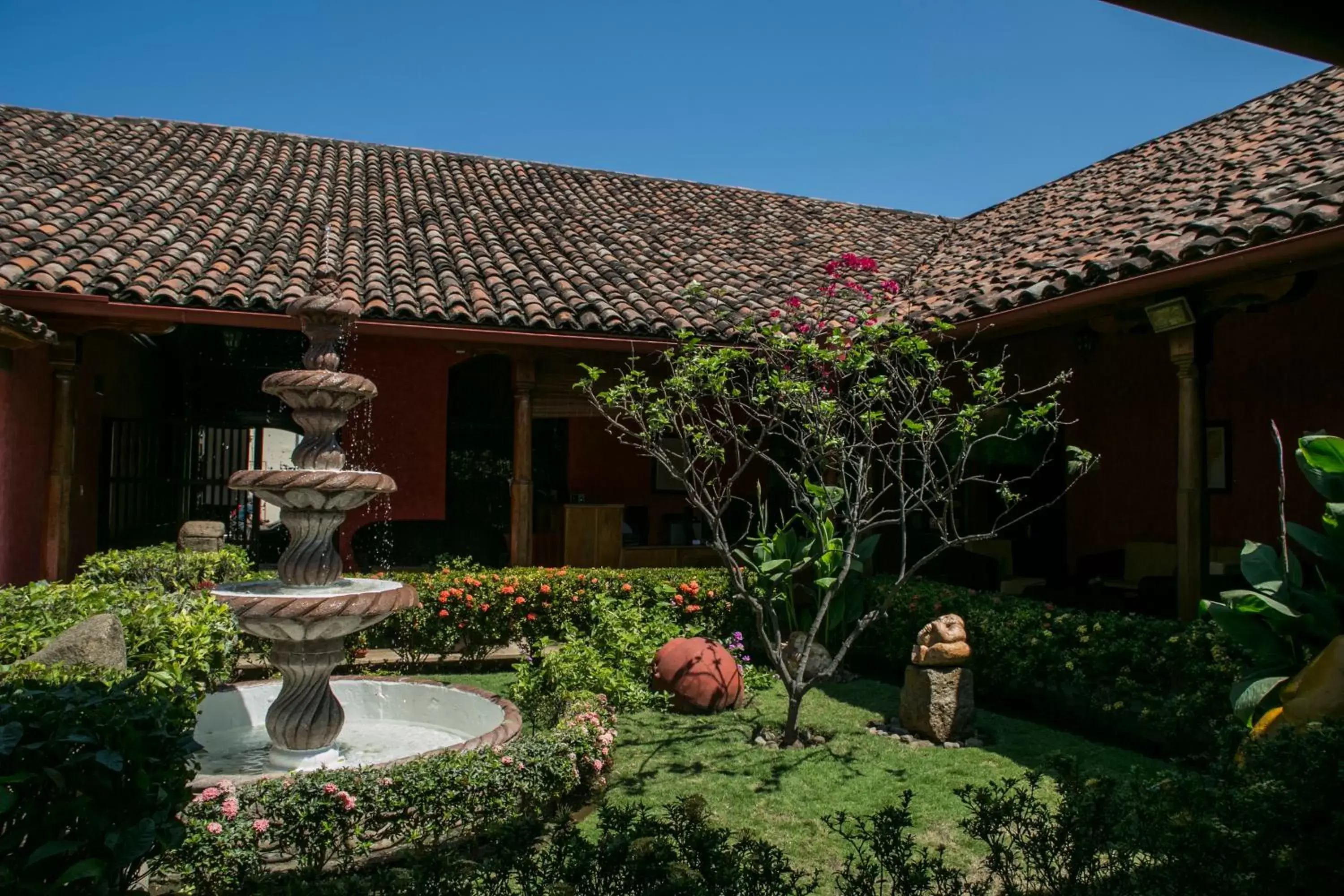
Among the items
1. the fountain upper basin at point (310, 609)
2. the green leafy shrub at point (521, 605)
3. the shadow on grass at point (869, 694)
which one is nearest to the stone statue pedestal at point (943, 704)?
the shadow on grass at point (869, 694)

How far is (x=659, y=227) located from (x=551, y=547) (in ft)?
15.0

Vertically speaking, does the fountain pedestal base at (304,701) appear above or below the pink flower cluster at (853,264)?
below

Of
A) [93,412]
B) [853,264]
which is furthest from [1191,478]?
[93,412]

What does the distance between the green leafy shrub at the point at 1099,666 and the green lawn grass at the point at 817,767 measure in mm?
252

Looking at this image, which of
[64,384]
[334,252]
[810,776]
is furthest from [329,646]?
[334,252]

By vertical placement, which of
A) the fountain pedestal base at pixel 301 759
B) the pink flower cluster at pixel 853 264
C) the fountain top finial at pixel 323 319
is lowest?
the fountain pedestal base at pixel 301 759

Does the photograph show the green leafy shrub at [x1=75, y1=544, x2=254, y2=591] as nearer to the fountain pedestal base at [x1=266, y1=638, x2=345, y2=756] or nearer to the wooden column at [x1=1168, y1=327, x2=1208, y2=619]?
the fountain pedestal base at [x1=266, y1=638, x2=345, y2=756]

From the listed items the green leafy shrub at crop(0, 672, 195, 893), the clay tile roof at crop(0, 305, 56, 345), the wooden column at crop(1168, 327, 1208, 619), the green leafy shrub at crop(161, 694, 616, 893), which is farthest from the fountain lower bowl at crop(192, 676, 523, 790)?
the wooden column at crop(1168, 327, 1208, 619)

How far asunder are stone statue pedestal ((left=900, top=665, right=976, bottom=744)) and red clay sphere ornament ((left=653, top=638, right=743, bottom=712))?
1.35 metres

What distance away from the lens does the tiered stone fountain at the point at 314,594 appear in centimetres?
505

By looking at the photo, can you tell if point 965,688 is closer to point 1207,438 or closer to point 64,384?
point 1207,438

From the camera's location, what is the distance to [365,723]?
6.56m

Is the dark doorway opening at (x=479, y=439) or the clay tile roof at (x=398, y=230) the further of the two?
the dark doorway opening at (x=479, y=439)

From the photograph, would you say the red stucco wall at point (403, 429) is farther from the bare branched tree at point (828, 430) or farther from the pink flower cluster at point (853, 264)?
the pink flower cluster at point (853, 264)
